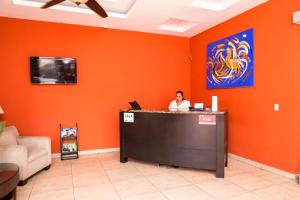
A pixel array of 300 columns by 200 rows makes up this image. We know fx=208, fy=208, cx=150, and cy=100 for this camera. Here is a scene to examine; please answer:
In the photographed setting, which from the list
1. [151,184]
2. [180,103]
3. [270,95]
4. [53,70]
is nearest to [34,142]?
[53,70]

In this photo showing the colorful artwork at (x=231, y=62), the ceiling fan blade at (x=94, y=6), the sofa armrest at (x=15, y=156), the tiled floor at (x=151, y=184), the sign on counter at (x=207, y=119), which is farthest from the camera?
the colorful artwork at (x=231, y=62)

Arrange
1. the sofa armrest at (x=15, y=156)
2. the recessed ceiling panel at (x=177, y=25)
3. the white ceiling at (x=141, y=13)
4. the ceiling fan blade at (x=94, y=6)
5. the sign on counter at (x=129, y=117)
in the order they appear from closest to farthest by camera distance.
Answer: the ceiling fan blade at (x=94, y=6)
the sofa armrest at (x=15, y=156)
the white ceiling at (x=141, y=13)
the sign on counter at (x=129, y=117)
the recessed ceiling panel at (x=177, y=25)

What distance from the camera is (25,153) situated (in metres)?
3.23

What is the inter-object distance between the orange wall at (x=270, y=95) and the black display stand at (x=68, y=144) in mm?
3445

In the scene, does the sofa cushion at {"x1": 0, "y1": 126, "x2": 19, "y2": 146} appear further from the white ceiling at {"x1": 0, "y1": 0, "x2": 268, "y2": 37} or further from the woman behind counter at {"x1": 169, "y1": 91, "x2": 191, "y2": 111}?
the woman behind counter at {"x1": 169, "y1": 91, "x2": 191, "y2": 111}

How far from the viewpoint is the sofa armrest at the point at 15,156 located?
314 cm

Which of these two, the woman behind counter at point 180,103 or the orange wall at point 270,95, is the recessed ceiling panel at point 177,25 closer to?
the orange wall at point 270,95

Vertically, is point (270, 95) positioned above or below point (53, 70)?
below

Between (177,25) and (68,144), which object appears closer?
(68,144)

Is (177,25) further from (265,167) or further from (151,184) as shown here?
(151,184)

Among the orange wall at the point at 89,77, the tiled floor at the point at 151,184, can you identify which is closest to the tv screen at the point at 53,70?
the orange wall at the point at 89,77

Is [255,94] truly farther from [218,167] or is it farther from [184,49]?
[184,49]

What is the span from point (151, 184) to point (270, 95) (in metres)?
2.56

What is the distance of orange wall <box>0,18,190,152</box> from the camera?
4.36m
